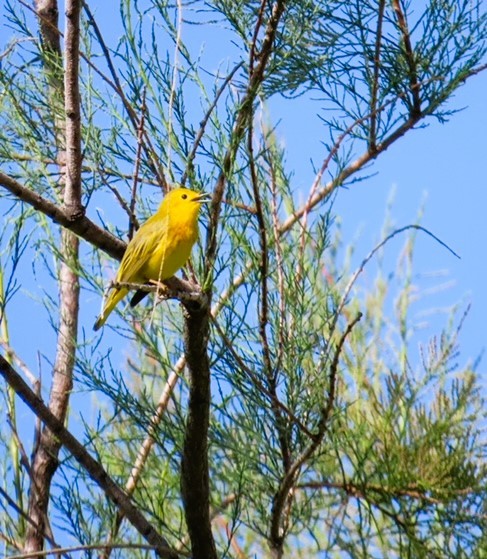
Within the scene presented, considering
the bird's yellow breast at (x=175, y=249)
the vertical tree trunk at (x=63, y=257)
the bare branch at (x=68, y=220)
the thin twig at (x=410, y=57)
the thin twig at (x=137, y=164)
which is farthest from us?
the thin twig at (x=410, y=57)

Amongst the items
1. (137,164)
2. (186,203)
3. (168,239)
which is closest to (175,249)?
(168,239)

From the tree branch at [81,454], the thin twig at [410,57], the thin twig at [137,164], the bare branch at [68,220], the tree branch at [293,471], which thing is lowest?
the tree branch at [81,454]

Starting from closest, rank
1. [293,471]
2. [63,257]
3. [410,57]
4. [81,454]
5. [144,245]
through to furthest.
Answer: [81,454]
[293,471]
[63,257]
[144,245]
[410,57]

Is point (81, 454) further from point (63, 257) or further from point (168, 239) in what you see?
point (168, 239)

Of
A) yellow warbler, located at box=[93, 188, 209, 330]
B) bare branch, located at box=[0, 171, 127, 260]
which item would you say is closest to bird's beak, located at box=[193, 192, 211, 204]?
yellow warbler, located at box=[93, 188, 209, 330]

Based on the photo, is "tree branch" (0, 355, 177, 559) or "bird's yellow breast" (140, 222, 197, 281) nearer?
"tree branch" (0, 355, 177, 559)

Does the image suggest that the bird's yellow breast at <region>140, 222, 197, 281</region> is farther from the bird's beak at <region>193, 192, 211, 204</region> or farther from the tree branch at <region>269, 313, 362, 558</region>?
the tree branch at <region>269, 313, 362, 558</region>

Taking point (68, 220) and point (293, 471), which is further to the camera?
point (293, 471)

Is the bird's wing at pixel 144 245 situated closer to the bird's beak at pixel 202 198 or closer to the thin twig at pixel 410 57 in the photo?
the bird's beak at pixel 202 198

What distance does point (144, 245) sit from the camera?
9.34ft

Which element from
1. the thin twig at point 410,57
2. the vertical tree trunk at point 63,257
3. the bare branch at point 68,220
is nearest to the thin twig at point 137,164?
the bare branch at point 68,220

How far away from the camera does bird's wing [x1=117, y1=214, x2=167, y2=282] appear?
279 centimetres

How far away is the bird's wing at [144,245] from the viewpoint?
9.14 ft

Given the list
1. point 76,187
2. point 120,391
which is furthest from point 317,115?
point 76,187
